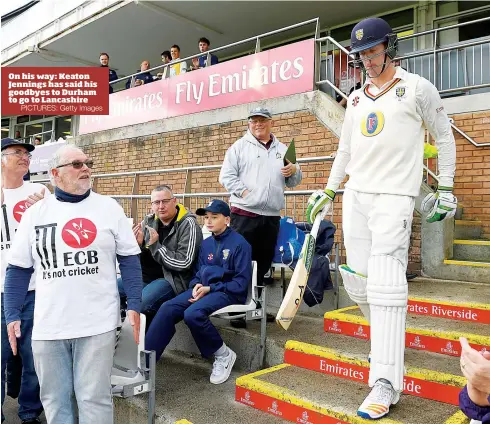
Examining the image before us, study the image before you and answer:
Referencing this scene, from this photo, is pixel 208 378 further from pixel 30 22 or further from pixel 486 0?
pixel 30 22

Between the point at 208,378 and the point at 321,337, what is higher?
the point at 321,337

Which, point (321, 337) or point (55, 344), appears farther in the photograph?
point (321, 337)

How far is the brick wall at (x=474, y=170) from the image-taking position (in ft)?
20.6

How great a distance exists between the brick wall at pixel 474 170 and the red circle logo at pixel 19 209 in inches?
212

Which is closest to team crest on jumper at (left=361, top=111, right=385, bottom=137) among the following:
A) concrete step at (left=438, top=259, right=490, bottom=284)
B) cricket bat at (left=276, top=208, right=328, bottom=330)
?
cricket bat at (left=276, top=208, right=328, bottom=330)

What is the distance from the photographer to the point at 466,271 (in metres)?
4.95

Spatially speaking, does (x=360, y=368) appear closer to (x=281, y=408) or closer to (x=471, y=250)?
(x=281, y=408)

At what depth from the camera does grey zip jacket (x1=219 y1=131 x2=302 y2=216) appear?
4207mm

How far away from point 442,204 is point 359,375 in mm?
1277

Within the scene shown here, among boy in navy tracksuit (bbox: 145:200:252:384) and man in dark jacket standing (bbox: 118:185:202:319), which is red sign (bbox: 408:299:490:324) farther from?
man in dark jacket standing (bbox: 118:185:202:319)

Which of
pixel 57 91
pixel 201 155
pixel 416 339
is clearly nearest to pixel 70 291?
pixel 416 339

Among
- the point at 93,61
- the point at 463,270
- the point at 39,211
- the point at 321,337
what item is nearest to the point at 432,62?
the point at 463,270

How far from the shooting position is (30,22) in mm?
15766

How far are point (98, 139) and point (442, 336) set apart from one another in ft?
32.6
